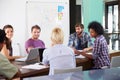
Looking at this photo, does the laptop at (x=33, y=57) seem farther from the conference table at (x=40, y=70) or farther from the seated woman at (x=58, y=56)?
the seated woman at (x=58, y=56)

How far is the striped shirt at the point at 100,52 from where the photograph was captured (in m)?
3.74

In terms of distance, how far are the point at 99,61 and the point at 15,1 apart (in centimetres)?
268

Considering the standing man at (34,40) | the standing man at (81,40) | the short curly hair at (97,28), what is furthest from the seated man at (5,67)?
the standing man at (81,40)

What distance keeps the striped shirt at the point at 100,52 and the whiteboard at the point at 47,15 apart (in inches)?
88.6

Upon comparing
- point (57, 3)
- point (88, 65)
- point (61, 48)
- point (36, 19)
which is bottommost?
point (88, 65)

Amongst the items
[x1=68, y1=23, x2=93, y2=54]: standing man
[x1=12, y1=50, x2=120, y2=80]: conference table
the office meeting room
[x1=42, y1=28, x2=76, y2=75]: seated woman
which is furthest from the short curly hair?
[x1=68, y1=23, x2=93, y2=54]: standing man

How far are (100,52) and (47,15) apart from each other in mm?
2464

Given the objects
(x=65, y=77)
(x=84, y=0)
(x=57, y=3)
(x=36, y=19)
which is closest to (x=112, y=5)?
(x=84, y=0)

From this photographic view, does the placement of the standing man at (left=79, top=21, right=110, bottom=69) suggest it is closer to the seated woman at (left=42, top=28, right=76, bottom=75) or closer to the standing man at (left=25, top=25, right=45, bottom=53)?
the seated woman at (left=42, top=28, right=76, bottom=75)

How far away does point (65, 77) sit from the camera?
209 cm

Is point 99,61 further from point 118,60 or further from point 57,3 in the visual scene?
point 57,3

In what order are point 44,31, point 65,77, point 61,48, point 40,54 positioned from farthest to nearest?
point 44,31
point 40,54
point 61,48
point 65,77

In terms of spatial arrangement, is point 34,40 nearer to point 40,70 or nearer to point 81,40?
point 81,40

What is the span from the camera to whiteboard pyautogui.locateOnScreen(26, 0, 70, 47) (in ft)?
18.6
